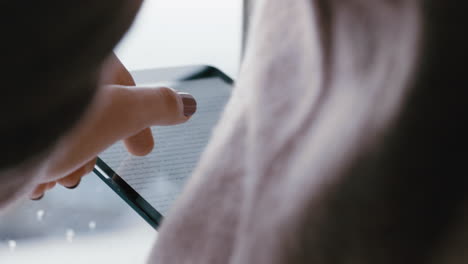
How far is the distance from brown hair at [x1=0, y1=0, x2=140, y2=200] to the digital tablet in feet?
0.94

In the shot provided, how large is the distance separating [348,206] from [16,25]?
0.09 m

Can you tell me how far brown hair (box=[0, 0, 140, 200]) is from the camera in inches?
5.0

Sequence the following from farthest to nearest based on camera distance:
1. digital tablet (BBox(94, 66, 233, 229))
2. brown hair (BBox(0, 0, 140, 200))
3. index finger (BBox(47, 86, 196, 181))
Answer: digital tablet (BBox(94, 66, 233, 229)) < index finger (BBox(47, 86, 196, 181)) < brown hair (BBox(0, 0, 140, 200))

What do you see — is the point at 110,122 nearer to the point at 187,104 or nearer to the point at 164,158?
the point at 187,104

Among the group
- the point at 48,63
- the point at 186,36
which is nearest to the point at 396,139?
the point at 48,63

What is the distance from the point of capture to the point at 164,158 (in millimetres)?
468

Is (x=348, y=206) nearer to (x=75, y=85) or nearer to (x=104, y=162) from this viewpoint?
(x=75, y=85)

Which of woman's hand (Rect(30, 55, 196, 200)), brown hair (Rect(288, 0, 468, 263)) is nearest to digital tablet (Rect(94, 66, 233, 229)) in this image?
woman's hand (Rect(30, 55, 196, 200))

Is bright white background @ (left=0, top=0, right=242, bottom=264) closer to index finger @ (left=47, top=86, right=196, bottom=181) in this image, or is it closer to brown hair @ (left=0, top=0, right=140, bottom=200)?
index finger @ (left=47, top=86, right=196, bottom=181)

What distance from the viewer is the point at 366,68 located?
0.55 feet

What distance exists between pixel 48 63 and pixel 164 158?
1.10ft

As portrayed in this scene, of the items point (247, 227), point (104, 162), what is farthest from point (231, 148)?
point (104, 162)

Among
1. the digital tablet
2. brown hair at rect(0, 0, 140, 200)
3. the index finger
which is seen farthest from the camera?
the digital tablet

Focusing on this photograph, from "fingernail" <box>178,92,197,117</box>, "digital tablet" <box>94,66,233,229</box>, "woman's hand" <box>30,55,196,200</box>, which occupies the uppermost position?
"woman's hand" <box>30,55,196,200</box>
